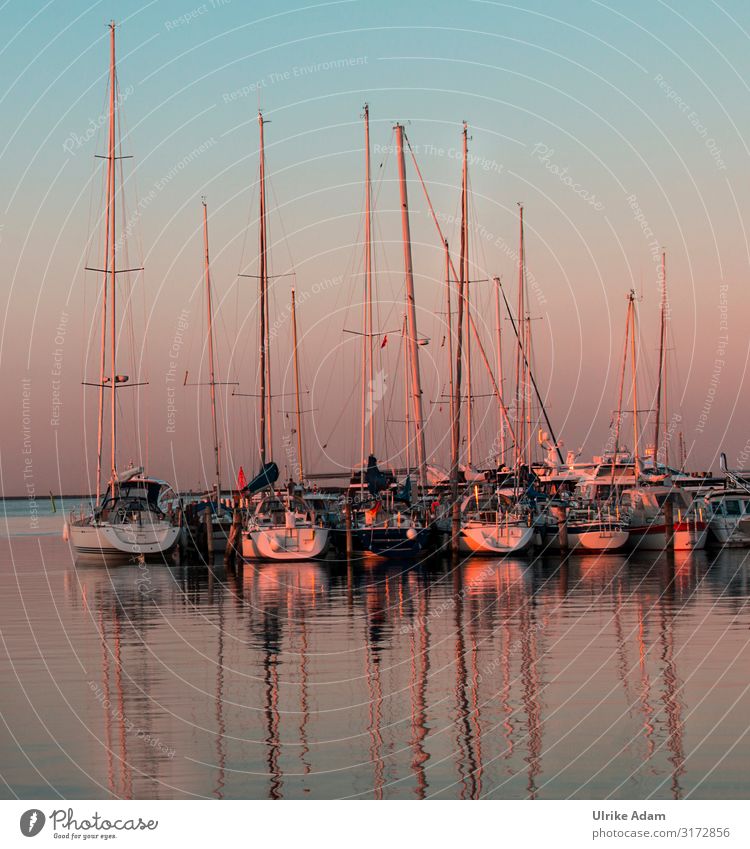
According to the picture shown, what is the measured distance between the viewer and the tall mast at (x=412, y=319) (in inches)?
2655

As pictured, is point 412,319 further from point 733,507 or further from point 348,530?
point 733,507

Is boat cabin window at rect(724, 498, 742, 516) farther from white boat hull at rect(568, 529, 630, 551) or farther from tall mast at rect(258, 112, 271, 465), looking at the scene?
tall mast at rect(258, 112, 271, 465)

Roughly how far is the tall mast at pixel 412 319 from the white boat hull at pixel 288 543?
599 cm

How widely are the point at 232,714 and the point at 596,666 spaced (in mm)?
8342

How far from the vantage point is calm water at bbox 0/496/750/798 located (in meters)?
18.4

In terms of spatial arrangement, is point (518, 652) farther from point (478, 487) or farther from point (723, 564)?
point (478, 487)

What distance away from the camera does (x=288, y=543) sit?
214ft

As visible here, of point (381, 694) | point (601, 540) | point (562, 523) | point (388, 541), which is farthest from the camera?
point (562, 523)

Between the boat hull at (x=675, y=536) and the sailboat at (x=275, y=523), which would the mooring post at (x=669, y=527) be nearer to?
the boat hull at (x=675, y=536)

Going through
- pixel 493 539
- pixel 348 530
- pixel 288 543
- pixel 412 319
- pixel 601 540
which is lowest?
pixel 601 540

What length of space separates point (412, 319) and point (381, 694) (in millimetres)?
43372

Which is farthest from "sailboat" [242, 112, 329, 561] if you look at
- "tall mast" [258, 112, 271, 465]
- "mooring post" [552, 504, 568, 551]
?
"mooring post" [552, 504, 568, 551]

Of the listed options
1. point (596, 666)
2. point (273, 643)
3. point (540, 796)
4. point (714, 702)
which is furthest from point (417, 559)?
point (540, 796)

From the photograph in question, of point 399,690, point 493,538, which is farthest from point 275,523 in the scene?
point 399,690
